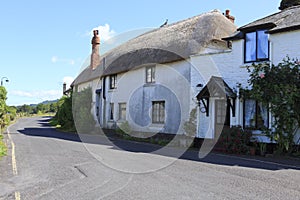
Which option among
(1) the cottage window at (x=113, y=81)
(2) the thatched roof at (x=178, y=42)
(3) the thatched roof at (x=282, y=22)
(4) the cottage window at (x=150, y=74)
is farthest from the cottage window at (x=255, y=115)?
(1) the cottage window at (x=113, y=81)

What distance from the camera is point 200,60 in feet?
52.7

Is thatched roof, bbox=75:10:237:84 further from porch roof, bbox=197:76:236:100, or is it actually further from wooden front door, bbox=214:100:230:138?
wooden front door, bbox=214:100:230:138

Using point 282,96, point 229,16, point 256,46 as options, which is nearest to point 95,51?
point 229,16

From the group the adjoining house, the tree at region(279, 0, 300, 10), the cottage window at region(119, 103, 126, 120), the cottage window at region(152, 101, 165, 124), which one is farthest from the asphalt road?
the tree at region(279, 0, 300, 10)

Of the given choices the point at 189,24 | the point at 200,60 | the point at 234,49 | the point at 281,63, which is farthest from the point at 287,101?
the point at 189,24

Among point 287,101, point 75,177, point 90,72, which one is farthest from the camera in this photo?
point 90,72

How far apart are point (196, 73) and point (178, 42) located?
3.37 m

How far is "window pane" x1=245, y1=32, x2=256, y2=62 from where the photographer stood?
14.0 m

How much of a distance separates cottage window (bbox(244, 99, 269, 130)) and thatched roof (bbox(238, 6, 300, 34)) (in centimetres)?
333

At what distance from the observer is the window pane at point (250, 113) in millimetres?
13805

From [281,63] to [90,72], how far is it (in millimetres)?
21068

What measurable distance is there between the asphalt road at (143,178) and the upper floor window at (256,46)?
5.23 m

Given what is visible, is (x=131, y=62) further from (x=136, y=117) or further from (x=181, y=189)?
(x=181, y=189)

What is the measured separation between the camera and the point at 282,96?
473 inches
